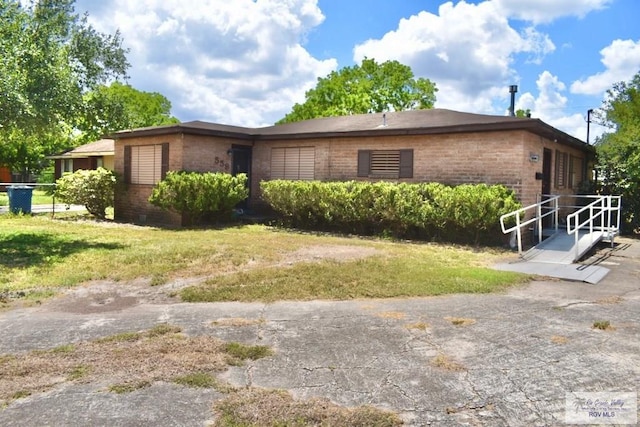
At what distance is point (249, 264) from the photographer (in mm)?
8922

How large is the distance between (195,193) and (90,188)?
514 centimetres

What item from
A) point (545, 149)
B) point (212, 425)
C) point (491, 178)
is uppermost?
point (545, 149)

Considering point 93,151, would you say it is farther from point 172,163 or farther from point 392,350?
point 392,350

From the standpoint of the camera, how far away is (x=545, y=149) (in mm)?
13953

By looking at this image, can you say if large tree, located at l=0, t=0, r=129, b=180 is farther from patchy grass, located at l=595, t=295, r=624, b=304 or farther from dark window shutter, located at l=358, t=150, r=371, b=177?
patchy grass, located at l=595, t=295, r=624, b=304

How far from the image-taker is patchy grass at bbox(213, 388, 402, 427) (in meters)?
3.21

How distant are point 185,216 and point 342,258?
7.04m

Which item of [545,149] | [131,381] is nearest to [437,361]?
[131,381]

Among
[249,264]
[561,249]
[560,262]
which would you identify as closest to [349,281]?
[249,264]

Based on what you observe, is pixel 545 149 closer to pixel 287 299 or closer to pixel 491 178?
pixel 491 178

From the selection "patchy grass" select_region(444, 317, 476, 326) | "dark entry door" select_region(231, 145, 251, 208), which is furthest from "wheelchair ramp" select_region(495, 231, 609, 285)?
"dark entry door" select_region(231, 145, 251, 208)

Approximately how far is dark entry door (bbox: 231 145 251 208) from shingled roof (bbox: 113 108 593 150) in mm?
552

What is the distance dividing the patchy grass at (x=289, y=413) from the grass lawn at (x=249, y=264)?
3.14m

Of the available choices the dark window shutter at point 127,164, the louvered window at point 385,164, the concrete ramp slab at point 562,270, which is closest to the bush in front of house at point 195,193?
the dark window shutter at point 127,164
